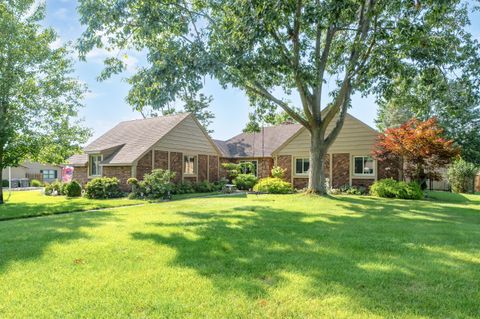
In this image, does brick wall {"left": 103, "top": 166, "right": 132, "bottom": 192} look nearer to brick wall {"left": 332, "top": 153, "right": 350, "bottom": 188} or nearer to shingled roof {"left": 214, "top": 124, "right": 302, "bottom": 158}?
shingled roof {"left": 214, "top": 124, "right": 302, "bottom": 158}

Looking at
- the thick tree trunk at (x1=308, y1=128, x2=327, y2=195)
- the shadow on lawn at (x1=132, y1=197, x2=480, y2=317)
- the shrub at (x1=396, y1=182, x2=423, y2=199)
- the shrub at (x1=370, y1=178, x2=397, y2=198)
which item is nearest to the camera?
the shadow on lawn at (x1=132, y1=197, x2=480, y2=317)

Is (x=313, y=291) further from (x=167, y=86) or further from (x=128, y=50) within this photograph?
(x=128, y=50)

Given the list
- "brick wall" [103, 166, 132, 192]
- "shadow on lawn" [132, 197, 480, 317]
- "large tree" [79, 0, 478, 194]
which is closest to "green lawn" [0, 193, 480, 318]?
"shadow on lawn" [132, 197, 480, 317]

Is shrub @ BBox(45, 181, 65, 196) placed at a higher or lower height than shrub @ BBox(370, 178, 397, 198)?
lower

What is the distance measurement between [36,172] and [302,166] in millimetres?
41187

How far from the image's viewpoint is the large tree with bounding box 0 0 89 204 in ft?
54.0

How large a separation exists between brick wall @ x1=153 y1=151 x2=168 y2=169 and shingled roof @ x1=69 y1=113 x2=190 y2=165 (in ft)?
2.76

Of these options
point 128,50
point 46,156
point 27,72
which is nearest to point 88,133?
point 46,156

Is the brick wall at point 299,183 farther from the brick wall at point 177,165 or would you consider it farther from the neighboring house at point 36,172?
the neighboring house at point 36,172

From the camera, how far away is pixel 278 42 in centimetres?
1411

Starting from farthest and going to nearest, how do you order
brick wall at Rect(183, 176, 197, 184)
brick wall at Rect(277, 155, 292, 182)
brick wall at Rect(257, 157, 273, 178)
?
brick wall at Rect(257, 157, 273, 178) → brick wall at Rect(277, 155, 292, 182) → brick wall at Rect(183, 176, 197, 184)

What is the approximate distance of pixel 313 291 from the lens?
395 centimetres

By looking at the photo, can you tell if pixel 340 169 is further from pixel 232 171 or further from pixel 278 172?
pixel 232 171

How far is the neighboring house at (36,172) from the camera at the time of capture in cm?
4356
